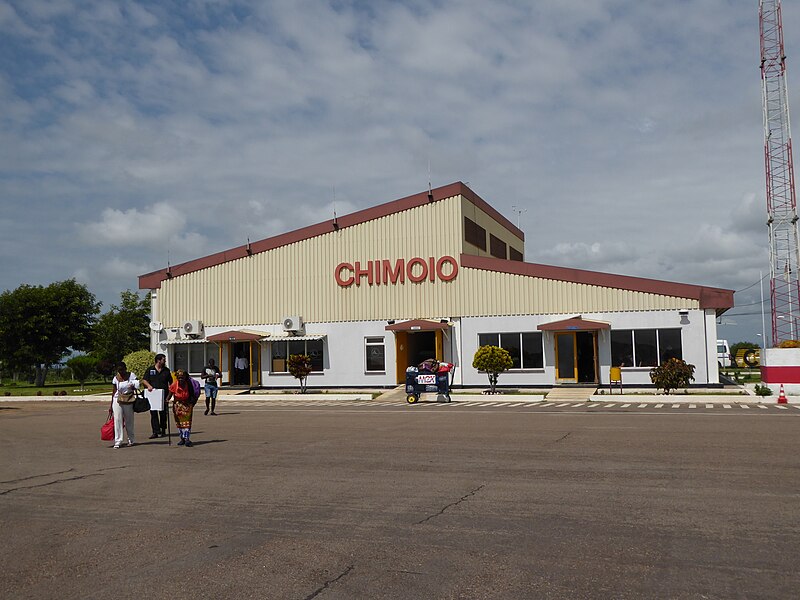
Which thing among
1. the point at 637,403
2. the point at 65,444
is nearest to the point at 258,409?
the point at 65,444

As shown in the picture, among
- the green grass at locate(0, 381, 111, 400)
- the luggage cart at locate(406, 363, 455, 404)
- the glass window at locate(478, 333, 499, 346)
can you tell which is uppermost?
the glass window at locate(478, 333, 499, 346)

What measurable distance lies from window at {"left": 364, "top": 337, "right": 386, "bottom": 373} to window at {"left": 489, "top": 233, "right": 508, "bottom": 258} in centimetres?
840

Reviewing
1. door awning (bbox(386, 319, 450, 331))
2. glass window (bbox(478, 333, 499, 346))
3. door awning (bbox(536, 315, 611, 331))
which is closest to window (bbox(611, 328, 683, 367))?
door awning (bbox(536, 315, 611, 331))

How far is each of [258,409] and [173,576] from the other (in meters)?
20.8

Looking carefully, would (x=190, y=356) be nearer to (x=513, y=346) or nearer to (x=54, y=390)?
(x=54, y=390)

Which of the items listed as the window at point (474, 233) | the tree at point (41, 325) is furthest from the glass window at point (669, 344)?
the tree at point (41, 325)

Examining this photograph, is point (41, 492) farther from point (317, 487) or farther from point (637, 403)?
point (637, 403)

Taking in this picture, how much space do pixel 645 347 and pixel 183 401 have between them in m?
22.0

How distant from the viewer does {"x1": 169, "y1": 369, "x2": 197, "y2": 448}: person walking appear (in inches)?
575

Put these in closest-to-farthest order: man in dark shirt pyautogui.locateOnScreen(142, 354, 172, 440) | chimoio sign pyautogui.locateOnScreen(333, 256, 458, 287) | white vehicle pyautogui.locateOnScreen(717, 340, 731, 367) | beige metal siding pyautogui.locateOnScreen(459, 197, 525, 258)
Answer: man in dark shirt pyautogui.locateOnScreen(142, 354, 172, 440) < chimoio sign pyautogui.locateOnScreen(333, 256, 458, 287) < beige metal siding pyautogui.locateOnScreen(459, 197, 525, 258) < white vehicle pyautogui.locateOnScreen(717, 340, 731, 367)

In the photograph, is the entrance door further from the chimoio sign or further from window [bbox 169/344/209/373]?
window [bbox 169/344/209/373]

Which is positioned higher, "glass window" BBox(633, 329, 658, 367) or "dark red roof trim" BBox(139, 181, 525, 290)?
"dark red roof trim" BBox(139, 181, 525, 290)

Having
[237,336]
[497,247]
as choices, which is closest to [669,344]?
[497,247]

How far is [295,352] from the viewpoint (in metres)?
37.2
